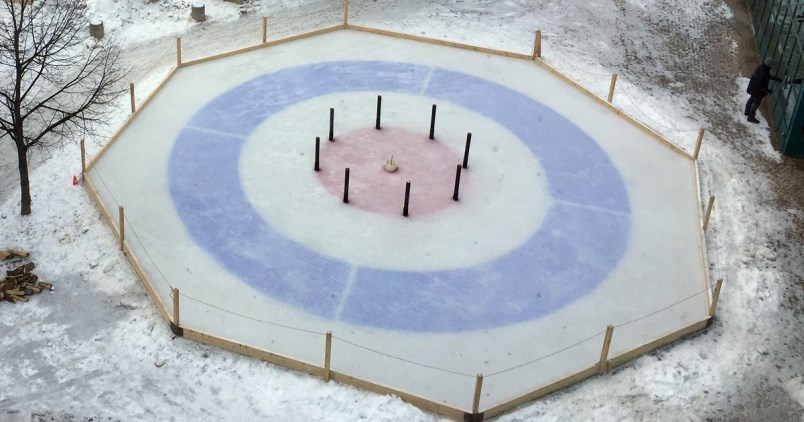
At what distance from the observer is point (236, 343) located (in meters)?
17.6

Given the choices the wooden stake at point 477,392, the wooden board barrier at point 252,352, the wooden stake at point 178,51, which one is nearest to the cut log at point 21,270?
the wooden board barrier at point 252,352

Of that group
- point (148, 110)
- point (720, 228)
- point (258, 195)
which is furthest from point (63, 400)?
point (720, 228)

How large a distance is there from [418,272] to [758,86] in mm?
12597

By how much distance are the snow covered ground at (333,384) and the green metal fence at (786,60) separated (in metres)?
0.68

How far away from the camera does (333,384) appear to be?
56.1 feet

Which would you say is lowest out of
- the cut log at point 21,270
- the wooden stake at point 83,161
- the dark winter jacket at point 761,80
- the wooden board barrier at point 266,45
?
the cut log at point 21,270

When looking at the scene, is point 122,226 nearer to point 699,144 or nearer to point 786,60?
point 699,144

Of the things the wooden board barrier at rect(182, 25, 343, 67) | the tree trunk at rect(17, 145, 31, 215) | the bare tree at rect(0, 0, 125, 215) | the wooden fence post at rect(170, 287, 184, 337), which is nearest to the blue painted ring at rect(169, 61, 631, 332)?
the wooden board barrier at rect(182, 25, 343, 67)

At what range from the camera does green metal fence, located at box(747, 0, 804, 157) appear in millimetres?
24953

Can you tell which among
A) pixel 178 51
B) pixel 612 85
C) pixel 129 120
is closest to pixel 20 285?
pixel 129 120

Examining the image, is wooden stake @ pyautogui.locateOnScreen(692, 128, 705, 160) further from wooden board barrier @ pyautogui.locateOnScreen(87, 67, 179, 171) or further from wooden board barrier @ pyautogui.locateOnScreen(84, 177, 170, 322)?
wooden board barrier @ pyautogui.locateOnScreen(87, 67, 179, 171)

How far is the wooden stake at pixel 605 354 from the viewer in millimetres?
17250

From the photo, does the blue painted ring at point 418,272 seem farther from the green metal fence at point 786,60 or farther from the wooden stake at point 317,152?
the green metal fence at point 786,60

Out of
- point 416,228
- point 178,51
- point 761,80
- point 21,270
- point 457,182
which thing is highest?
point 761,80
